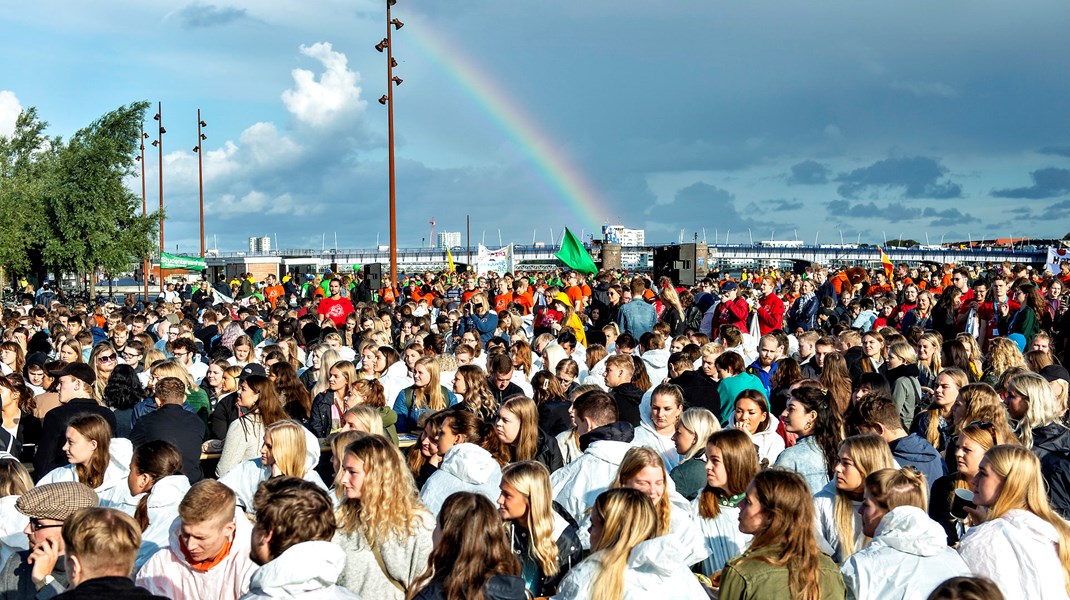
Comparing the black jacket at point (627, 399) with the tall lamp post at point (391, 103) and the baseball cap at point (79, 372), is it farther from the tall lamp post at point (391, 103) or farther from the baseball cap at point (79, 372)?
the tall lamp post at point (391, 103)

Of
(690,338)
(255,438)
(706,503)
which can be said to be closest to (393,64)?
(690,338)

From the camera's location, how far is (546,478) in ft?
15.7

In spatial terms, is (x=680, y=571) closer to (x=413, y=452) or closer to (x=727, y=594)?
(x=727, y=594)

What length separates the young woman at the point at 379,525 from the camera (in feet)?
15.0

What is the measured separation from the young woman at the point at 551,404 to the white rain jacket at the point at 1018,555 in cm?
371

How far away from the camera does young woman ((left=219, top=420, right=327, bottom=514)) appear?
5543 mm

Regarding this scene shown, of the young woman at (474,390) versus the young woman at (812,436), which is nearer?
the young woman at (812,436)

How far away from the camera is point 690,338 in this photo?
10984 millimetres

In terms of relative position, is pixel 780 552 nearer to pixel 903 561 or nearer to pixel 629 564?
pixel 903 561

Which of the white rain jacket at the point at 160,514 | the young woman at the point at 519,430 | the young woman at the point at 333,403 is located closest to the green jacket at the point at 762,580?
the young woman at the point at 519,430

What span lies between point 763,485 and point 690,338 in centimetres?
680

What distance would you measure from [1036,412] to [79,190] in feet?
113

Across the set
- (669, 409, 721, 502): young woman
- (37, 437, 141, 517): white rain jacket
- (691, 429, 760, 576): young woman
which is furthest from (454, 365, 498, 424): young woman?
(691, 429, 760, 576): young woman

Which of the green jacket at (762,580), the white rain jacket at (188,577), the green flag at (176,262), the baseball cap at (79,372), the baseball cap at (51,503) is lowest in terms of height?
the white rain jacket at (188,577)
